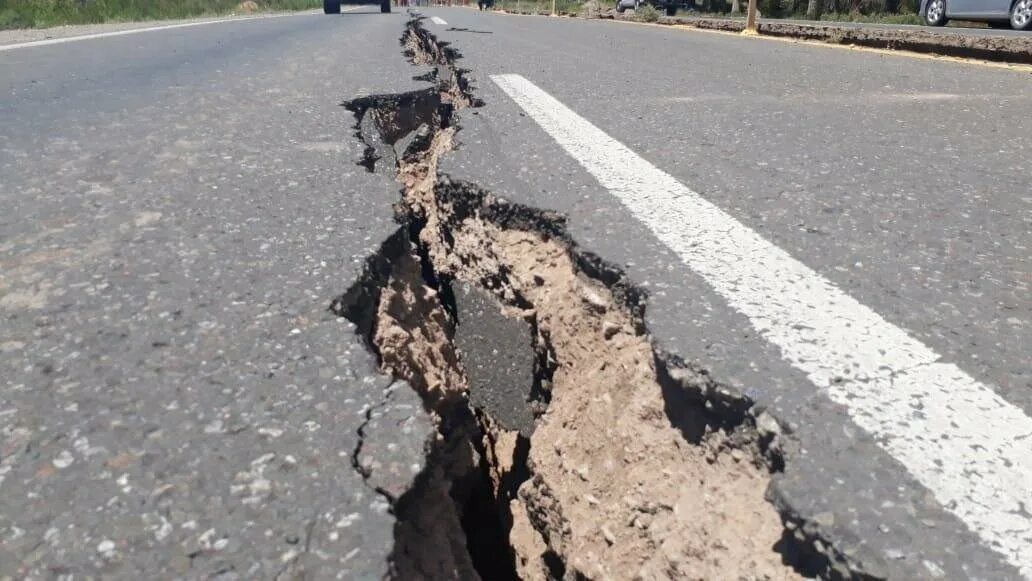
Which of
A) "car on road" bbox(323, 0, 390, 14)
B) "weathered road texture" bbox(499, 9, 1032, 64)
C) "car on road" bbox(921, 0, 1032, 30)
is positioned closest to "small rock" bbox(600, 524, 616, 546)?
"weathered road texture" bbox(499, 9, 1032, 64)

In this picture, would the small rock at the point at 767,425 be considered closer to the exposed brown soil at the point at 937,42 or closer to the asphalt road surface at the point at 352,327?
the asphalt road surface at the point at 352,327

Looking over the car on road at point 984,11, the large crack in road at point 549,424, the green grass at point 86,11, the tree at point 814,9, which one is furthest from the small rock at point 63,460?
the tree at point 814,9

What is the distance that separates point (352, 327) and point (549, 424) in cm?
60

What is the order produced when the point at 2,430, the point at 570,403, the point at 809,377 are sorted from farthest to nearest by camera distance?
1. the point at 570,403
2. the point at 809,377
3. the point at 2,430

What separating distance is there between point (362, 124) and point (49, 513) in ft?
8.57

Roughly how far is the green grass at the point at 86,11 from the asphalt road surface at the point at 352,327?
918 cm

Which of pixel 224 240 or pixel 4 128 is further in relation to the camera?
pixel 4 128

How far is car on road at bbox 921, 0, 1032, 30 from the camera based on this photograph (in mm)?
9969

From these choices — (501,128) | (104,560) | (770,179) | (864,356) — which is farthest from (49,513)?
(501,128)

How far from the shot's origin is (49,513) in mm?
904

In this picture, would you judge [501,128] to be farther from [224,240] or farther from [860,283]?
[860,283]

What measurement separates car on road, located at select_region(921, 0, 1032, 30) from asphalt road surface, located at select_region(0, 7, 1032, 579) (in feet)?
28.6

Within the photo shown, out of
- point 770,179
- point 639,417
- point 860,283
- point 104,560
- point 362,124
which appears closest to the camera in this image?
point 104,560

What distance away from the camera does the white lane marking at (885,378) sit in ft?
3.12
